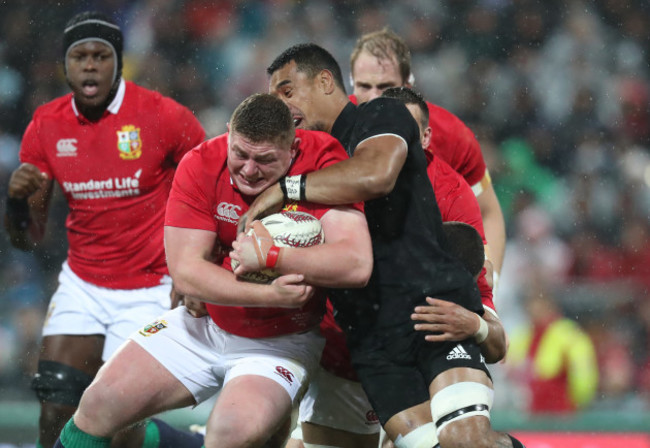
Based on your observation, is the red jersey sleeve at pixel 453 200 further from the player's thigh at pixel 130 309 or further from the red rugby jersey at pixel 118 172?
the player's thigh at pixel 130 309

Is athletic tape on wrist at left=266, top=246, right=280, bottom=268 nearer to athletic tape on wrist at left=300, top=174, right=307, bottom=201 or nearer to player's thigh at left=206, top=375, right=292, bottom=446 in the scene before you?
athletic tape on wrist at left=300, top=174, right=307, bottom=201

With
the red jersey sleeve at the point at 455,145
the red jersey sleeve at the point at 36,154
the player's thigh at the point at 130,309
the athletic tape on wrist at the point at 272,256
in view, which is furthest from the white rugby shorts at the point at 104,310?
the athletic tape on wrist at the point at 272,256

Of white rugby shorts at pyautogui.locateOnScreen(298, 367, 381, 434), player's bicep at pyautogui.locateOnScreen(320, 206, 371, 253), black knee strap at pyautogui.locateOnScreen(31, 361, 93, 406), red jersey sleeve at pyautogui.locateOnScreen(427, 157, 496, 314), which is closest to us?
player's bicep at pyautogui.locateOnScreen(320, 206, 371, 253)

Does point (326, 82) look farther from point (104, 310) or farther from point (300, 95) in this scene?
point (104, 310)

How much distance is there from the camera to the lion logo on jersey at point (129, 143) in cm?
567

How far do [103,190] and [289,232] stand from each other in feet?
7.23

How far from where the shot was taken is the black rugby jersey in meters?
4.07

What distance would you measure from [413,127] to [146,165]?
84.3 inches

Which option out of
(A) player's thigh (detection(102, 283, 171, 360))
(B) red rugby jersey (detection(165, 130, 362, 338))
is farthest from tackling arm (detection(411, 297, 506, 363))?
(A) player's thigh (detection(102, 283, 171, 360))

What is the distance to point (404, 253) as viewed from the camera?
13.4ft

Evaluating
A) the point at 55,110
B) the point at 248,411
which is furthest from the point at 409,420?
the point at 55,110

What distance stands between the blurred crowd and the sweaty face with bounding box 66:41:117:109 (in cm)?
388

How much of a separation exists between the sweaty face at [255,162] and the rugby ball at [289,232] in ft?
0.59

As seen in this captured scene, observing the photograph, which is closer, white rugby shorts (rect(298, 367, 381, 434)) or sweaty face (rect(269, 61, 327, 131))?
sweaty face (rect(269, 61, 327, 131))
